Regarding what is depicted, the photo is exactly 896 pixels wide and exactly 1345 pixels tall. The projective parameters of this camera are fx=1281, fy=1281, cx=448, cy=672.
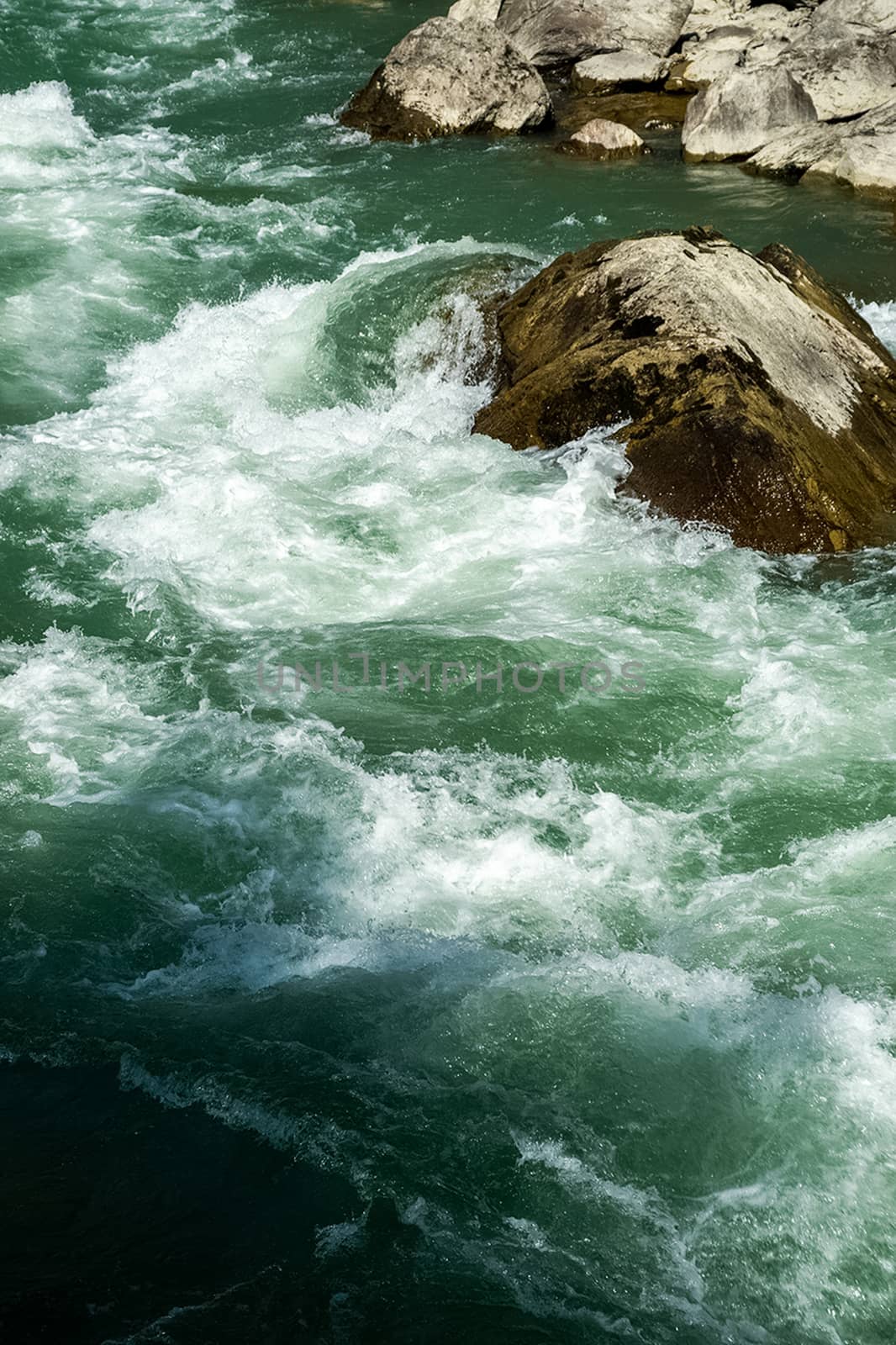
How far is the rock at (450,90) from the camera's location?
13758 mm

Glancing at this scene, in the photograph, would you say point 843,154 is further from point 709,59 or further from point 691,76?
point 709,59

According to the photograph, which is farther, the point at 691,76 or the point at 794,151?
the point at 691,76

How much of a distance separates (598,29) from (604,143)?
126 inches

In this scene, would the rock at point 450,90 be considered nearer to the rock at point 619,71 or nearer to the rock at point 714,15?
the rock at point 619,71

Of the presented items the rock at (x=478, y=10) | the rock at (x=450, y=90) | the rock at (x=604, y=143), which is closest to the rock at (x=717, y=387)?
the rock at (x=604, y=143)

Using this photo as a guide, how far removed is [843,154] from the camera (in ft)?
40.3

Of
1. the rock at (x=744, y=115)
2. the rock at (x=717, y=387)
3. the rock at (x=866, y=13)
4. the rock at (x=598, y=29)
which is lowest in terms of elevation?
the rock at (x=717, y=387)

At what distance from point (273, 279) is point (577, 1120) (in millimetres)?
8056

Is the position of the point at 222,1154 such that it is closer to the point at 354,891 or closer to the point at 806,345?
the point at 354,891

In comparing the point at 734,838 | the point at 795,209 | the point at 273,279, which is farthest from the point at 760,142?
the point at 734,838

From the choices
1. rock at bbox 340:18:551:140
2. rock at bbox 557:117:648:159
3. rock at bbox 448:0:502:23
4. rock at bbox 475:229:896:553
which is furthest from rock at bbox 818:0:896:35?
rock at bbox 475:229:896:553

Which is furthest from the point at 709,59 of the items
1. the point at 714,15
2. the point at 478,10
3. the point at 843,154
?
the point at 843,154

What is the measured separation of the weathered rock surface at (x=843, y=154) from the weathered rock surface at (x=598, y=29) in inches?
132

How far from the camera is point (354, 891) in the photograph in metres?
4.69
